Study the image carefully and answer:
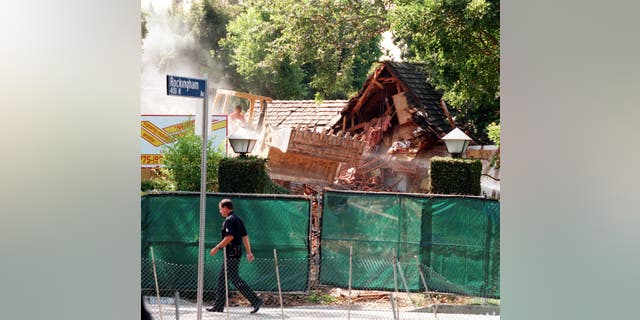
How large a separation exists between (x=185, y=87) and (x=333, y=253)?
12.8 feet

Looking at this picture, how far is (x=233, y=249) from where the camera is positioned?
9.94 meters

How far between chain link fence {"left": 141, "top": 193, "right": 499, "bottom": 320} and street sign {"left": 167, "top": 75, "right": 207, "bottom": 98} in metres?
3.21

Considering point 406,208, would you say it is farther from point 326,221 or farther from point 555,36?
point 555,36

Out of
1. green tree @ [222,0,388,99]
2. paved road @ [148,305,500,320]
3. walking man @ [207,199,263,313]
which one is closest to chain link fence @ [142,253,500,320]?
paved road @ [148,305,500,320]

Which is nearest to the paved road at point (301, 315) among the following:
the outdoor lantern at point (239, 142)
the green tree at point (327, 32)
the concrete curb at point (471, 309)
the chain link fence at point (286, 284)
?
the chain link fence at point (286, 284)

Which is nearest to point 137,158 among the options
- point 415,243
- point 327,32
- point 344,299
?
point 415,243

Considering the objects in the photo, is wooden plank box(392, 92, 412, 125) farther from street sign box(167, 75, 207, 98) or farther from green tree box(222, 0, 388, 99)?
street sign box(167, 75, 207, 98)

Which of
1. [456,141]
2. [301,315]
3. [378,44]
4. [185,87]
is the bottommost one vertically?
[301,315]

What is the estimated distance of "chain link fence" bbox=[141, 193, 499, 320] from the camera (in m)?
10.5

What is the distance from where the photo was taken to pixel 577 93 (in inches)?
100

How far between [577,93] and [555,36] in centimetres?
18

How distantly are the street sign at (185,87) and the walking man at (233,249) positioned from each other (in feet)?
7.27

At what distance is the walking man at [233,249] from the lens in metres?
9.69

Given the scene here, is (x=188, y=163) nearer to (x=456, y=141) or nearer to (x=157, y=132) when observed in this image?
(x=157, y=132)
